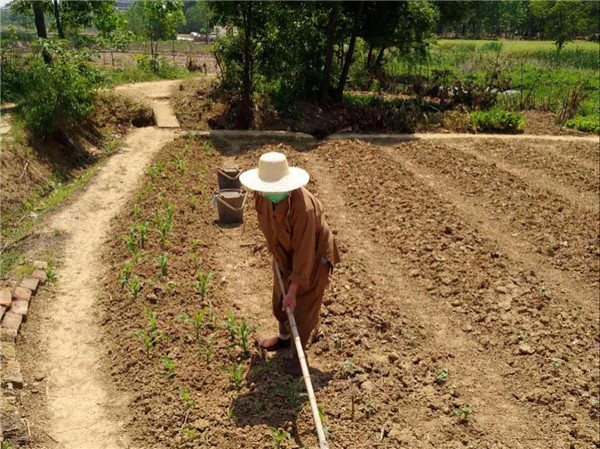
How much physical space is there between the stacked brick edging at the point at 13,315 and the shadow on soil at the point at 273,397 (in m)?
1.74

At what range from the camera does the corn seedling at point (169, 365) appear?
3.90 meters

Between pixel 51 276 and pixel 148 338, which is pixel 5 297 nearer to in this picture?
pixel 51 276

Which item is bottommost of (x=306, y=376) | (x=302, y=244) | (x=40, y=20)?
(x=306, y=376)

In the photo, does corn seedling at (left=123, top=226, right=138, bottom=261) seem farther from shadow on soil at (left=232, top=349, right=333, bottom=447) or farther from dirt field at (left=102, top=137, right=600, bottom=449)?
shadow on soil at (left=232, top=349, right=333, bottom=447)

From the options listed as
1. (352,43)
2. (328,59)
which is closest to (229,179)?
(328,59)

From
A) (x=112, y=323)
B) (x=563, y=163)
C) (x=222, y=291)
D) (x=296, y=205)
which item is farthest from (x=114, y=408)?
(x=563, y=163)

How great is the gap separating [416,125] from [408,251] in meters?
7.58

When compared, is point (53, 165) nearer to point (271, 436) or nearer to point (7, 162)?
point (7, 162)

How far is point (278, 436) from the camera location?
3232 millimetres

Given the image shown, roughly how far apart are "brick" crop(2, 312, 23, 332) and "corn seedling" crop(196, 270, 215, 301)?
159cm

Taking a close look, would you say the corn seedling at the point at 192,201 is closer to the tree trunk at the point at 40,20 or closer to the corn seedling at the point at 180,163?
the corn seedling at the point at 180,163

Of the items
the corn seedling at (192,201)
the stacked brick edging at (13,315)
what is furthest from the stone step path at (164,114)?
the stacked brick edging at (13,315)

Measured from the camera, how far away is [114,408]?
3.78 metres

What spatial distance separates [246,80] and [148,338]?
854 centimetres
